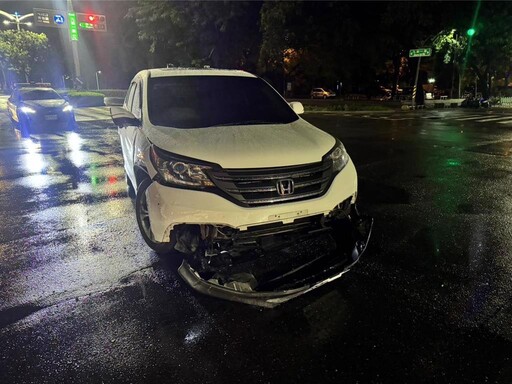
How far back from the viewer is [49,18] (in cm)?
3070

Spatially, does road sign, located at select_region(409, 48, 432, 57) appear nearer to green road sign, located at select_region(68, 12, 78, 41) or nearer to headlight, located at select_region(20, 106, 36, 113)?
headlight, located at select_region(20, 106, 36, 113)

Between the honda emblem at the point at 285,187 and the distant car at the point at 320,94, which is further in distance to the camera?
the distant car at the point at 320,94

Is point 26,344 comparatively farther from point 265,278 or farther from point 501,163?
point 501,163

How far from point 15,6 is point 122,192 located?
6752 cm

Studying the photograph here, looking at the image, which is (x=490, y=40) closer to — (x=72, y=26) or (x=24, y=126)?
(x=72, y=26)

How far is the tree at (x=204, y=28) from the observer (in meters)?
27.0

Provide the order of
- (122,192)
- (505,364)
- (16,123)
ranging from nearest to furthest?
(505,364) → (122,192) → (16,123)

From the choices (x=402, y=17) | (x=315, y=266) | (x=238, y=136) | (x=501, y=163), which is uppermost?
(x=402, y=17)

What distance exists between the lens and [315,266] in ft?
11.5

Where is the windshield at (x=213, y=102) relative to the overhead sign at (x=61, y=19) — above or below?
below

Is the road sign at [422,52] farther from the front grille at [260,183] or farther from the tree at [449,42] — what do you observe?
the front grille at [260,183]

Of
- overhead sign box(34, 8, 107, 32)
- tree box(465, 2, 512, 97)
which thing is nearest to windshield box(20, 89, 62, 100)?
overhead sign box(34, 8, 107, 32)

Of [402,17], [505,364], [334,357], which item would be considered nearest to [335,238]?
[334,357]

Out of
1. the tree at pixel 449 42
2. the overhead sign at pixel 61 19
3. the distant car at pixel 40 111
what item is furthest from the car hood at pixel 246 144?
the overhead sign at pixel 61 19
